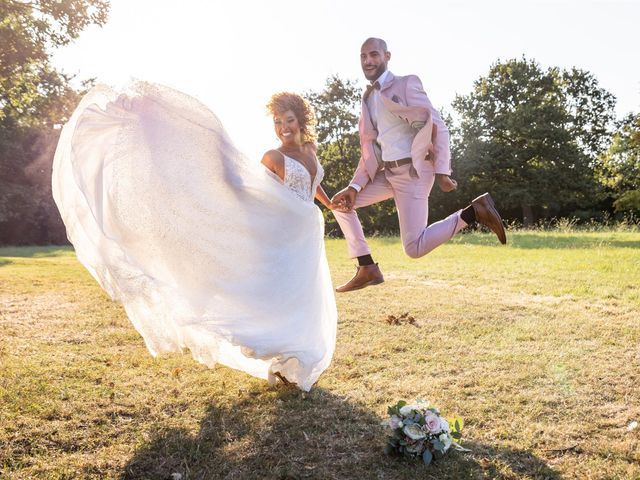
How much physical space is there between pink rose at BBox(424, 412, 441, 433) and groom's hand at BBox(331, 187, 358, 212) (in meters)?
2.31

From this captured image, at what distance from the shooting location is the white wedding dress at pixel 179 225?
165 inches

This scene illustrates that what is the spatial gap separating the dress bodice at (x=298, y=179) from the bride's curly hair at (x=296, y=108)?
0.36m

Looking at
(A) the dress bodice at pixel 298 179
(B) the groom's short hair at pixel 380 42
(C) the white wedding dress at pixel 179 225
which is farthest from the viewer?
(B) the groom's short hair at pixel 380 42

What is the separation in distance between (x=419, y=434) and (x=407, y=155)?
2.63m

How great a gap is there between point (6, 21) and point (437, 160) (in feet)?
36.9

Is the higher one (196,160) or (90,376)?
(196,160)

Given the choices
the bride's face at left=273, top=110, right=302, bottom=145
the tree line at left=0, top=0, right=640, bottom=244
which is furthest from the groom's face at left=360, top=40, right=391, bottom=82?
the tree line at left=0, top=0, right=640, bottom=244

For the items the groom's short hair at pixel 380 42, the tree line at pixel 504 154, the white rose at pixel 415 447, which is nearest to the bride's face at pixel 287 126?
the groom's short hair at pixel 380 42

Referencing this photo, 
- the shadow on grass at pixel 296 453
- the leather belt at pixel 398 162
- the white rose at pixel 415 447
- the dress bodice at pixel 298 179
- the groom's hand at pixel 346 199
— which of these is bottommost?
the shadow on grass at pixel 296 453

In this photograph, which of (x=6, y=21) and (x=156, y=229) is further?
(x=6, y=21)

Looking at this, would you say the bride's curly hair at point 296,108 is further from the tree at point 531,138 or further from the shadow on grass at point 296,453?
the tree at point 531,138

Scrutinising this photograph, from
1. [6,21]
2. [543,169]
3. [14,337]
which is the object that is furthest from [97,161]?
[543,169]

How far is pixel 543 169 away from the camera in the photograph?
4000 cm

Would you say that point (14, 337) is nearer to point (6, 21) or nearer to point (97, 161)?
point (97, 161)
